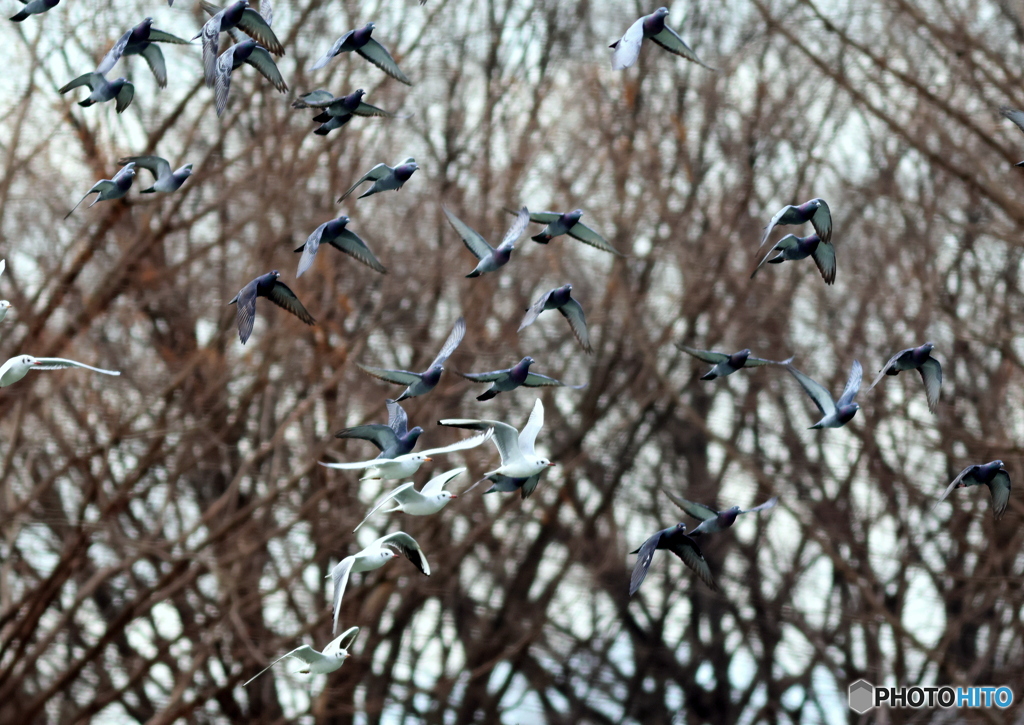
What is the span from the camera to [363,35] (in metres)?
5.36

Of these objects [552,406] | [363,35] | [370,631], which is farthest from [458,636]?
[363,35]

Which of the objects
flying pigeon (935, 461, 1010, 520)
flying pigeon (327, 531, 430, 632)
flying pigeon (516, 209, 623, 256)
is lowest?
flying pigeon (327, 531, 430, 632)

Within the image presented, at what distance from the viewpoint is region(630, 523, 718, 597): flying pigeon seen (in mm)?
5074

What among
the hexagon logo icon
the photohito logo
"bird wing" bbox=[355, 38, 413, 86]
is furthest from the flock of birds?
the hexagon logo icon

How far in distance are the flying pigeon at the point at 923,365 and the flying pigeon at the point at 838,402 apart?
0.34 feet

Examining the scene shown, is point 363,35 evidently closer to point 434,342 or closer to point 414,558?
point 414,558

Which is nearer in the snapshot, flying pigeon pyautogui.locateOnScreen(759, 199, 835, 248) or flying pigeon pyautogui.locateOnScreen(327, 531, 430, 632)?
flying pigeon pyautogui.locateOnScreen(327, 531, 430, 632)

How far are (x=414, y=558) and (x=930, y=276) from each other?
6308 millimetres

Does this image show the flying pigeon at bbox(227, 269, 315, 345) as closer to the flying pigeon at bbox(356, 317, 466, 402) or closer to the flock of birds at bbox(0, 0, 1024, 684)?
the flock of birds at bbox(0, 0, 1024, 684)

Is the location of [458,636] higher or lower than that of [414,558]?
higher

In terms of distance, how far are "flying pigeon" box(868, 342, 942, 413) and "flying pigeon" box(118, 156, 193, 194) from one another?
9.98 feet

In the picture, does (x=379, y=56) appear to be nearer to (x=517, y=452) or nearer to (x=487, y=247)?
(x=487, y=247)

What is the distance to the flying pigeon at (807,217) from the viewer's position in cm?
499

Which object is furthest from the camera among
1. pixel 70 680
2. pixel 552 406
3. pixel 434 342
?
pixel 552 406
